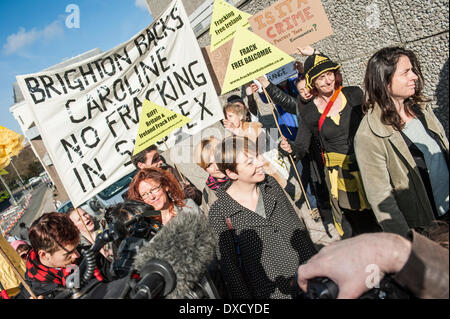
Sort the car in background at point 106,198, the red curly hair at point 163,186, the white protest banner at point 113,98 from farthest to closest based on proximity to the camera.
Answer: the car in background at point 106,198
the white protest banner at point 113,98
the red curly hair at point 163,186

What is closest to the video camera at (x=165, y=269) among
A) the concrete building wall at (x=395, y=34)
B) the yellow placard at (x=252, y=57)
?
the yellow placard at (x=252, y=57)

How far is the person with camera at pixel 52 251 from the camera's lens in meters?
2.11

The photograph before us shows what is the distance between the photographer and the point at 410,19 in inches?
99.3

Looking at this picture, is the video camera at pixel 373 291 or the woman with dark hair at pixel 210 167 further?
the woman with dark hair at pixel 210 167

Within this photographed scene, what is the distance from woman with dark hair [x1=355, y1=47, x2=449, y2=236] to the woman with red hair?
4.88ft

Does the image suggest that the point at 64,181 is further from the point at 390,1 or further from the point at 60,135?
the point at 390,1

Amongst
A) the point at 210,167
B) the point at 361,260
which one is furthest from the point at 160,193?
the point at 361,260

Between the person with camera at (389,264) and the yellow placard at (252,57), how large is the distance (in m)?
2.34

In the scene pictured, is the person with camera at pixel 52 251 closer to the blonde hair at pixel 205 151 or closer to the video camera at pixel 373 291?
the blonde hair at pixel 205 151

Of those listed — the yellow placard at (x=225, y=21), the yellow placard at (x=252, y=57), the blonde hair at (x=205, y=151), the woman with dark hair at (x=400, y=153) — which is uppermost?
the yellow placard at (x=225, y=21)

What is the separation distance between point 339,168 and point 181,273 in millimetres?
1902

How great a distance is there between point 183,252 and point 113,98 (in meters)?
2.44

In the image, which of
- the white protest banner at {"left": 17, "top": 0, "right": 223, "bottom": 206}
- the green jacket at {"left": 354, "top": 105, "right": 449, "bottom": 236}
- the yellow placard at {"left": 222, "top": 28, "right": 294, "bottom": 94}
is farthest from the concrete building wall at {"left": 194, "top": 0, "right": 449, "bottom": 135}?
the white protest banner at {"left": 17, "top": 0, "right": 223, "bottom": 206}

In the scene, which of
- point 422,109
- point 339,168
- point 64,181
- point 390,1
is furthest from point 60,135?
point 390,1
